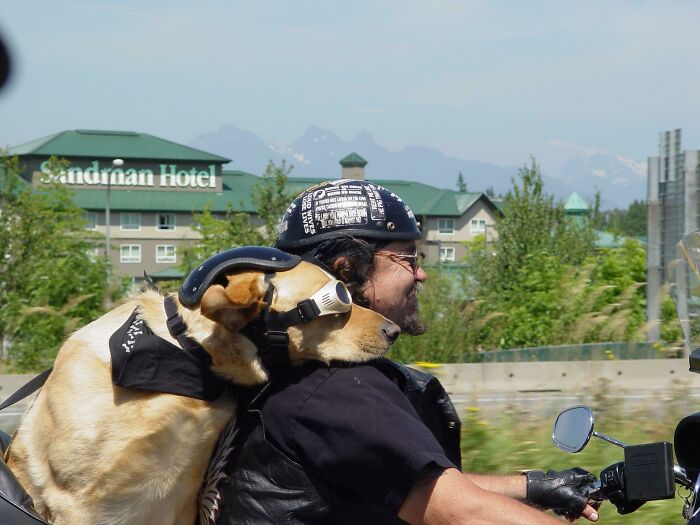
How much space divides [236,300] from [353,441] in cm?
45

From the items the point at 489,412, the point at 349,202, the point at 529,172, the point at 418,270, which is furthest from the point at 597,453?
the point at 529,172

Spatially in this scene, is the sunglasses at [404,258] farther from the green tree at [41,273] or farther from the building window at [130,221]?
the building window at [130,221]

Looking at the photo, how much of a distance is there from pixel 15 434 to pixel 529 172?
32783mm

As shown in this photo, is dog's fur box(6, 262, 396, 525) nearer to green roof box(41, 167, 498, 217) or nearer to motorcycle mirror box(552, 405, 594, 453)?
motorcycle mirror box(552, 405, 594, 453)

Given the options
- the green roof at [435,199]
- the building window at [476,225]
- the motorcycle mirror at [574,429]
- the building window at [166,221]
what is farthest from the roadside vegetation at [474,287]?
the building window at [476,225]

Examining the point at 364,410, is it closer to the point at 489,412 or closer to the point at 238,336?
the point at 238,336

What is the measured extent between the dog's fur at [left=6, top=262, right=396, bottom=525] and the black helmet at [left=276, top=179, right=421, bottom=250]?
15.4 inches

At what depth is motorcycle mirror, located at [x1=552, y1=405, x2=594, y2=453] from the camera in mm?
2859

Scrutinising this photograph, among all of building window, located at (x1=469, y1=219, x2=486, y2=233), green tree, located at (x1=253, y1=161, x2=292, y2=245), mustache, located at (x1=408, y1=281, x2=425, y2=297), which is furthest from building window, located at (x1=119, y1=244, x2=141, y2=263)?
mustache, located at (x1=408, y1=281, x2=425, y2=297)

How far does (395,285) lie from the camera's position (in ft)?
10.3

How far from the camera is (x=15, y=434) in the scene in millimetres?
2705

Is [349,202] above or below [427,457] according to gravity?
above

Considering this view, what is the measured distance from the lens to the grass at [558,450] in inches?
200

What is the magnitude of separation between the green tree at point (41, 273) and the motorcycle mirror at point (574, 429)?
5.46 m
